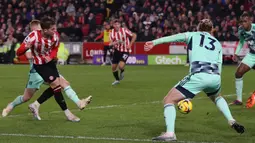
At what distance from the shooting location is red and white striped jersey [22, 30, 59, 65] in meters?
10.7

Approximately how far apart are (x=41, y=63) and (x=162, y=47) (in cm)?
2243

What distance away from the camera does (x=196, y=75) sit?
8.73 metres

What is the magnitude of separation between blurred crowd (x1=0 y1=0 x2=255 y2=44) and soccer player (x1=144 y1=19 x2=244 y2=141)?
22.6 m

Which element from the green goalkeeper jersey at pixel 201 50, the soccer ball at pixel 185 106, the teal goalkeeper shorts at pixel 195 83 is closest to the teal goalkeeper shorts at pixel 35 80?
the green goalkeeper jersey at pixel 201 50

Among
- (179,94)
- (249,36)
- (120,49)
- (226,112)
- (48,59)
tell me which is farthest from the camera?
(120,49)

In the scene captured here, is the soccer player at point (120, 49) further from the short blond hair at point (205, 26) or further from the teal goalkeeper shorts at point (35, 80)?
the short blond hair at point (205, 26)

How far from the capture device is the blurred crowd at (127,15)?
1296 inches

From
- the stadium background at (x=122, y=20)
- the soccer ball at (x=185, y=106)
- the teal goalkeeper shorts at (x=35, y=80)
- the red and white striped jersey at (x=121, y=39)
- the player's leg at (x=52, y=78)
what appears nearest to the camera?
the soccer ball at (x=185, y=106)

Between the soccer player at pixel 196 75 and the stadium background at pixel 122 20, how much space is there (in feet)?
71.3

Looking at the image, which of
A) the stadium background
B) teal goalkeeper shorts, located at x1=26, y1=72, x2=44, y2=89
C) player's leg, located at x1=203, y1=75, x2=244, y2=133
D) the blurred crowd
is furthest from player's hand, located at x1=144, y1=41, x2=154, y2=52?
the blurred crowd

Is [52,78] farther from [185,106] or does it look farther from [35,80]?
[185,106]

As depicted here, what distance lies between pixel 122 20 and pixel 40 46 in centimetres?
2490

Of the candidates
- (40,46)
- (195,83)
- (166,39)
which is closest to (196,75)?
(195,83)

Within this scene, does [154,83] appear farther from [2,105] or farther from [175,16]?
[175,16]
